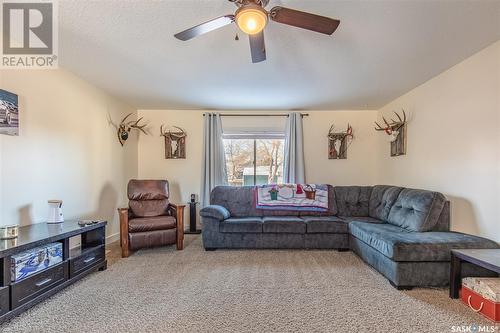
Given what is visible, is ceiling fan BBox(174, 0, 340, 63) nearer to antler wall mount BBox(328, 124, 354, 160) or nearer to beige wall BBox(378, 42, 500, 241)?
beige wall BBox(378, 42, 500, 241)

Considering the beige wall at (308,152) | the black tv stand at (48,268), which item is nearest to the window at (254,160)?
the beige wall at (308,152)

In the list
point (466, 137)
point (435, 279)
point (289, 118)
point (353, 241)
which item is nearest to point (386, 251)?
point (435, 279)

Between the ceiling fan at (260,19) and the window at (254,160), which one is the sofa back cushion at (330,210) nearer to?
the window at (254,160)

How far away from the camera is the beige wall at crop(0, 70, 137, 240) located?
2.59 meters

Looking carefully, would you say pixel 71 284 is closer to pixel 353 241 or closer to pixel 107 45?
pixel 107 45

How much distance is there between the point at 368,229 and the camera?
320cm

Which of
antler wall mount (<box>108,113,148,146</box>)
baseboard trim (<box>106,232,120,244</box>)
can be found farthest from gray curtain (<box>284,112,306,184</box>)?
baseboard trim (<box>106,232,120,244</box>)

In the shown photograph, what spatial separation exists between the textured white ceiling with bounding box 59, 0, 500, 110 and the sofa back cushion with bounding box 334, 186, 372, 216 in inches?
60.8

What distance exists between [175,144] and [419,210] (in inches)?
161

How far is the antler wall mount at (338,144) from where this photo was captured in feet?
16.9

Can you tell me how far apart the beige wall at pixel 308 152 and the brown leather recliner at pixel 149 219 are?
91 cm

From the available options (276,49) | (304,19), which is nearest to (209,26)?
(304,19)

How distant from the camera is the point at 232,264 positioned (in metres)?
3.27

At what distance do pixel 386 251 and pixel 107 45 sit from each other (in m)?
3.39
